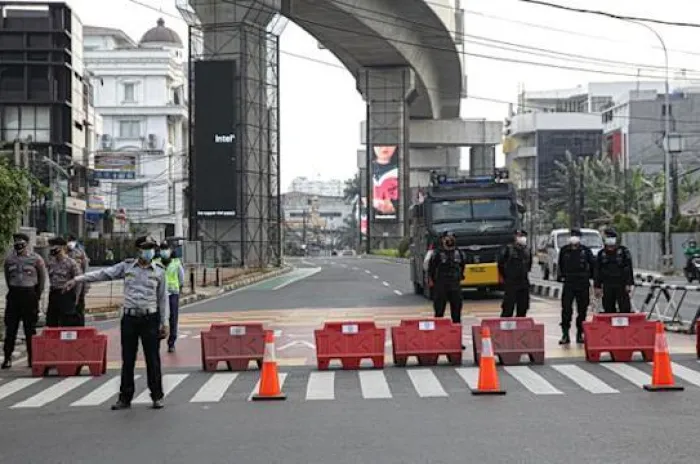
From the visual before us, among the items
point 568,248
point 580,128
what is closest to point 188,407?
point 568,248

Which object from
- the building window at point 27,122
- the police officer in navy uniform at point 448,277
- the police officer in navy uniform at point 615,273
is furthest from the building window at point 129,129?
the police officer in navy uniform at point 615,273

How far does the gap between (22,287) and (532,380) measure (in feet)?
24.0

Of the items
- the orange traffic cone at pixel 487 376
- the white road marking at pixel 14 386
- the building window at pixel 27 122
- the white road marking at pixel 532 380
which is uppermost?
the building window at pixel 27 122

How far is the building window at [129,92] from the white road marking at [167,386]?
77.1 meters

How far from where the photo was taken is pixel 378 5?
203 ft

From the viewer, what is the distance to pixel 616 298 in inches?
664

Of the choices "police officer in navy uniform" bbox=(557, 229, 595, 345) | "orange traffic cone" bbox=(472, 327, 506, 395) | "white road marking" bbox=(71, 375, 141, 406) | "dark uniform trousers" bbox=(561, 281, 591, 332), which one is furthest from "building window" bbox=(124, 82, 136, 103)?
"orange traffic cone" bbox=(472, 327, 506, 395)

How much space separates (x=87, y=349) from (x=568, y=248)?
7671 millimetres

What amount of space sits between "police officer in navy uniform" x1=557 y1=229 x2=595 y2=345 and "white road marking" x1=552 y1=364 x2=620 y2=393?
267 centimetres

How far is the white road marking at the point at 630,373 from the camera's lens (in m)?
12.6

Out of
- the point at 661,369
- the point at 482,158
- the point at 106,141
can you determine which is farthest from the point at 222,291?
the point at 482,158

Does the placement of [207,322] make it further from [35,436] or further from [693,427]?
[693,427]

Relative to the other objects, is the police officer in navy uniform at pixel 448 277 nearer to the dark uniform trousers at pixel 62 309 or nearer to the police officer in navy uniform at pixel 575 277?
the police officer in navy uniform at pixel 575 277

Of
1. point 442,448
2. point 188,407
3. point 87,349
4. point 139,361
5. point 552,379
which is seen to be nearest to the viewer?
point 442,448
